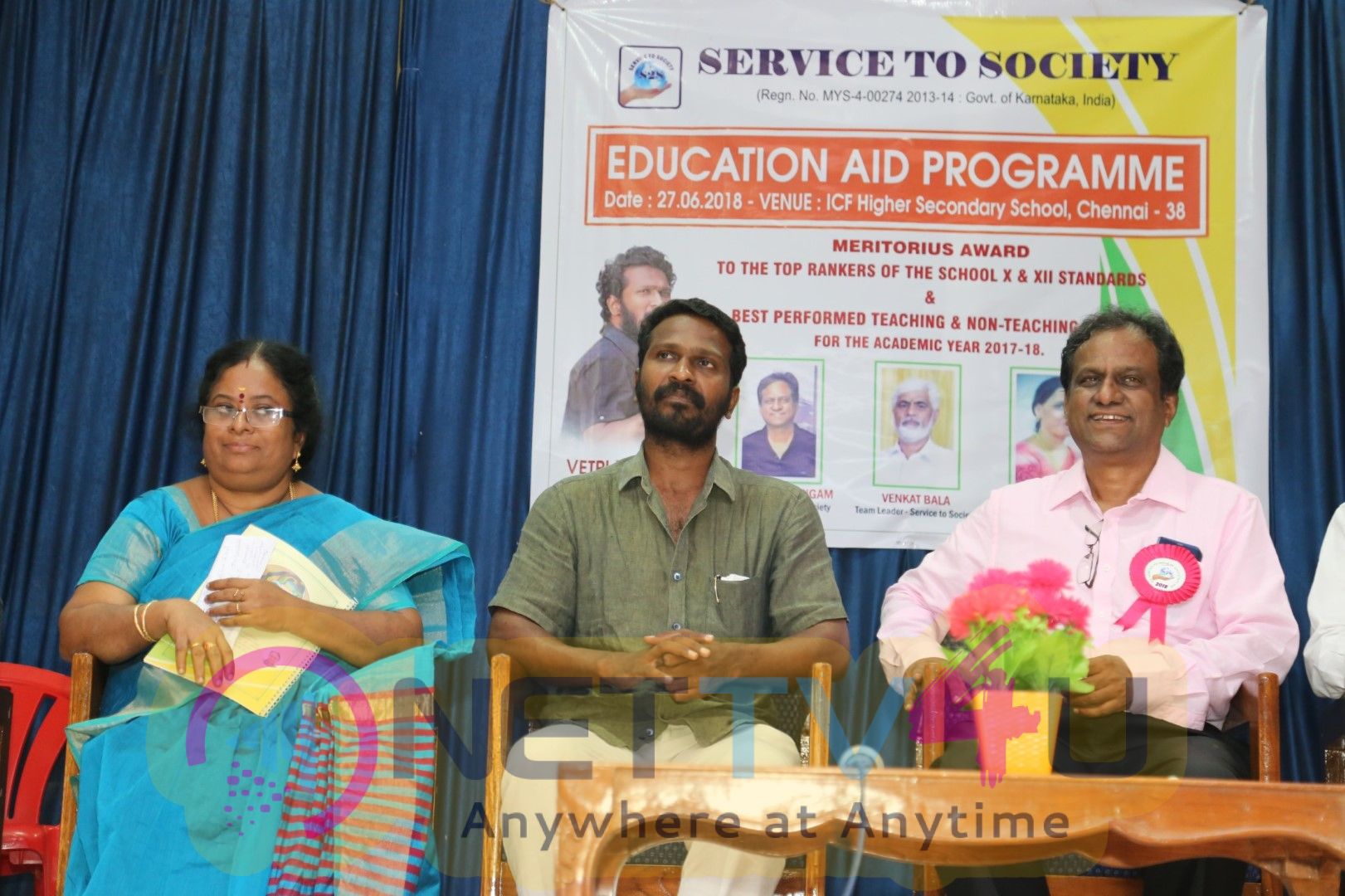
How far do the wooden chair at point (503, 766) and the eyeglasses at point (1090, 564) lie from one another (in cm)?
75

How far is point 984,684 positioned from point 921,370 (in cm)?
203

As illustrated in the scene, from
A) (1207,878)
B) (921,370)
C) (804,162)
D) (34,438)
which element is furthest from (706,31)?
(1207,878)

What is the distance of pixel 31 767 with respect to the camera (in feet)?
12.2

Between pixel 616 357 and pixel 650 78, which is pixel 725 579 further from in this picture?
pixel 650 78

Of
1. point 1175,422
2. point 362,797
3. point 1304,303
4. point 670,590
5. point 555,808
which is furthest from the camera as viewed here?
point 1304,303

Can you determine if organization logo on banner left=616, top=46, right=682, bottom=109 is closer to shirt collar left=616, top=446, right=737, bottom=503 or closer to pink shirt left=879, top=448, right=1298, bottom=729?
shirt collar left=616, top=446, right=737, bottom=503

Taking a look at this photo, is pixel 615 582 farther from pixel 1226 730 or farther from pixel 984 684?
pixel 1226 730

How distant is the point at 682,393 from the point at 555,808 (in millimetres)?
1125

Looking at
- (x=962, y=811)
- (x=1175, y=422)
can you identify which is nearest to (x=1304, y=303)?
(x=1175, y=422)

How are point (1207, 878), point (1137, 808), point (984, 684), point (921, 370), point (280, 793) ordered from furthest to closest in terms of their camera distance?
point (921, 370)
point (280, 793)
point (1207, 878)
point (984, 684)
point (1137, 808)

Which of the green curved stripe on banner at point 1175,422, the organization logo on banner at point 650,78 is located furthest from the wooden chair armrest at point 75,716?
the green curved stripe on banner at point 1175,422

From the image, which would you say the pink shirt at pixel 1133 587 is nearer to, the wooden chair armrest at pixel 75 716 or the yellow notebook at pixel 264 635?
the yellow notebook at pixel 264 635

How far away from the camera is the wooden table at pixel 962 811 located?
2084 mm

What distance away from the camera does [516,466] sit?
432 cm
